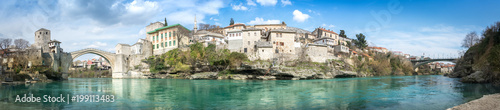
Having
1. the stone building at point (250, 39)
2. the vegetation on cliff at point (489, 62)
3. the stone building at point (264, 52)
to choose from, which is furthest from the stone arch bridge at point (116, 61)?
the vegetation on cliff at point (489, 62)

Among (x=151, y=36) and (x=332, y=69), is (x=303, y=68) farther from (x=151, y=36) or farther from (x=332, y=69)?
(x=151, y=36)

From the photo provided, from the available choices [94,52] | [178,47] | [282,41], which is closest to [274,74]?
[282,41]

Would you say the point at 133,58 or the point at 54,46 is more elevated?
the point at 54,46

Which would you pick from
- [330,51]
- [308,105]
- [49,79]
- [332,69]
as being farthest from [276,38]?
[49,79]

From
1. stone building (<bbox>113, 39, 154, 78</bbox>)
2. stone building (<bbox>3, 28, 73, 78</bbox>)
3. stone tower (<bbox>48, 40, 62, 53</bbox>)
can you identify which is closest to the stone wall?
stone building (<bbox>113, 39, 154, 78</bbox>)

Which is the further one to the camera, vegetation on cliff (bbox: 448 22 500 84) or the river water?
vegetation on cliff (bbox: 448 22 500 84)

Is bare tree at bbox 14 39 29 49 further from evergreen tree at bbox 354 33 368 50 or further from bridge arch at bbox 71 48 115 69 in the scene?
evergreen tree at bbox 354 33 368 50

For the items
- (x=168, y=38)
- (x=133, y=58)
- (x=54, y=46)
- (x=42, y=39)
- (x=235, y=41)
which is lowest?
(x=133, y=58)

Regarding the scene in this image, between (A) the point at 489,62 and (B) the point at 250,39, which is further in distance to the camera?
(B) the point at 250,39

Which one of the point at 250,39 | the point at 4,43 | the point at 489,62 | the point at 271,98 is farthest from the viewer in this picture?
the point at 250,39

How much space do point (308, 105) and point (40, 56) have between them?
37734mm

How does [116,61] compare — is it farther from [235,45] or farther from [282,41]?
[282,41]

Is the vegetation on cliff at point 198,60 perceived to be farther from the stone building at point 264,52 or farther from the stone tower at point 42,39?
the stone tower at point 42,39

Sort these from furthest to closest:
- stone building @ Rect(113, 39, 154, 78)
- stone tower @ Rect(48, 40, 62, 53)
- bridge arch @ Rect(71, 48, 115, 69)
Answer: stone building @ Rect(113, 39, 154, 78) → bridge arch @ Rect(71, 48, 115, 69) → stone tower @ Rect(48, 40, 62, 53)
